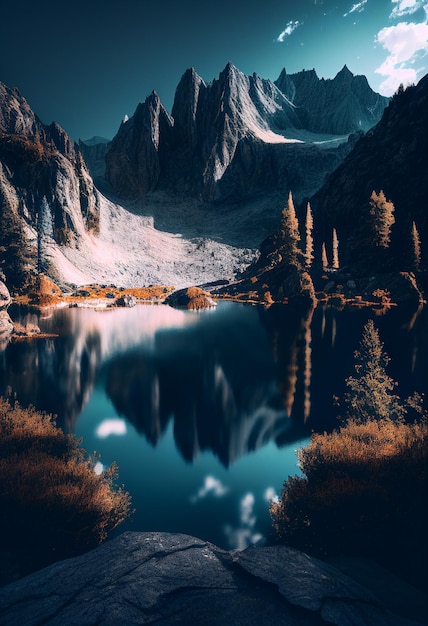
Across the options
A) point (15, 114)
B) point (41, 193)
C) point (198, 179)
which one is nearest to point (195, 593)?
point (41, 193)

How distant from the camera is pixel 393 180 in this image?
73.3m

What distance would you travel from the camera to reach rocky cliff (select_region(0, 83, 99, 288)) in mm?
85250

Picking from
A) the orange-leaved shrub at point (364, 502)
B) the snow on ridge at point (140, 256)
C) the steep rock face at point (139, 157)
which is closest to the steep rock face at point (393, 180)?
the snow on ridge at point (140, 256)

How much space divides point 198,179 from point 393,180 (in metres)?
101

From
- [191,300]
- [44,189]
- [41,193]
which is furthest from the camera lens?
[44,189]

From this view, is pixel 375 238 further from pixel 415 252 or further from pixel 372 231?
pixel 415 252

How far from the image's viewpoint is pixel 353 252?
72.2 m

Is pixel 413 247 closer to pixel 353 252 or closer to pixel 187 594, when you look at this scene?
pixel 353 252

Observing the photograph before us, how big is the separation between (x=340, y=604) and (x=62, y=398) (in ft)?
70.9

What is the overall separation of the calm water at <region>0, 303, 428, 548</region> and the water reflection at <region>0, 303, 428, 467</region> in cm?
12

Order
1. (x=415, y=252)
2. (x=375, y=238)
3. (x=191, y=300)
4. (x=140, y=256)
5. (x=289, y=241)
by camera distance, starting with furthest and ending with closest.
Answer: (x=140, y=256), (x=289, y=241), (x=191, y=300), (x=375, y=238), (x=415, y=252)

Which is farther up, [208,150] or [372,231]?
[208,150]

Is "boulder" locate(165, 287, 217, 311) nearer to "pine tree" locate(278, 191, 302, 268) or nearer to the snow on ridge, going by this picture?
"pine tree" locate(278, 191, 302, 268)

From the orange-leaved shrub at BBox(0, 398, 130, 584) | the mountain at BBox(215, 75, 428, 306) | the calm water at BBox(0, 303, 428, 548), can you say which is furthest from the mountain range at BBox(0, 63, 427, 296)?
the orange-leaved shrub at BBox(0, 398, 130, 584)
